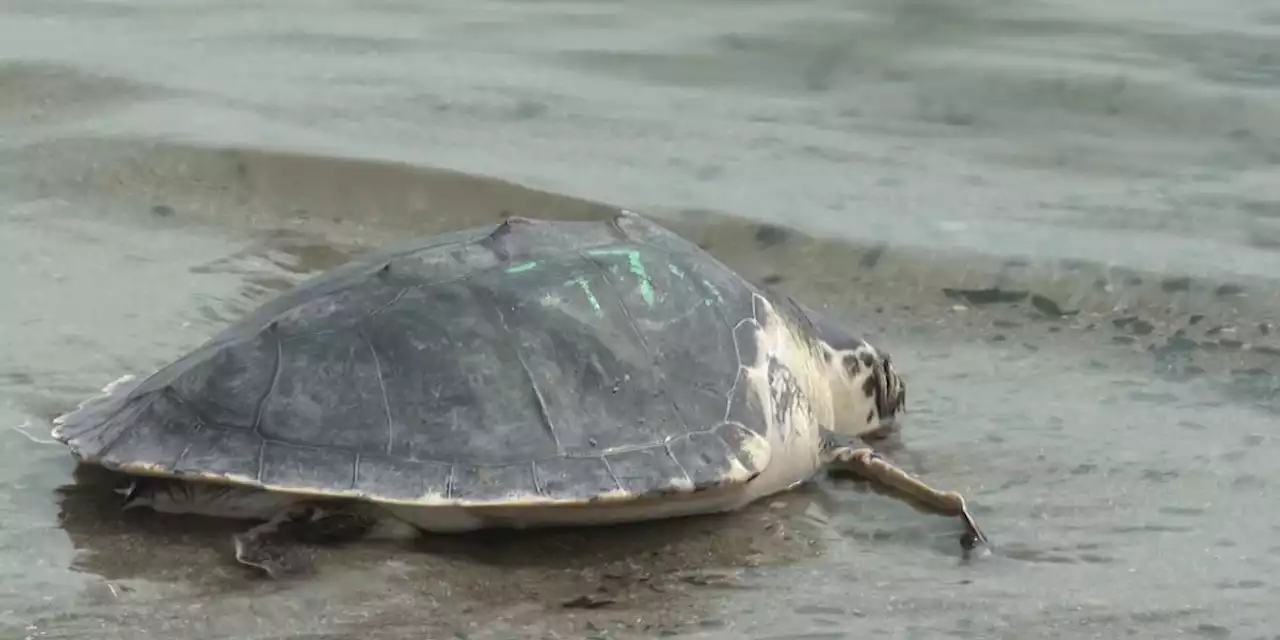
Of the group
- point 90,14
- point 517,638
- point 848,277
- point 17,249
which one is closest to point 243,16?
point 90,14

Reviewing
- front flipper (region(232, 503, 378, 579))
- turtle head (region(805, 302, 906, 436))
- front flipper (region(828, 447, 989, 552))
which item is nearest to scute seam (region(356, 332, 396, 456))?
front flipper (region(232, 503, 378, 579))

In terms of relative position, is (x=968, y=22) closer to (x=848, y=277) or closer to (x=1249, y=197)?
(x=1249, y=197)

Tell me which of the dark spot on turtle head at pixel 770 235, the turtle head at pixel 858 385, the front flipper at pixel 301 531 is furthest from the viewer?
the dark spot on turtle head at pixel 770 235

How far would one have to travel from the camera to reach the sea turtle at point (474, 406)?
3164mm

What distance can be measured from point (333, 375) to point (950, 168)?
3.62 metres

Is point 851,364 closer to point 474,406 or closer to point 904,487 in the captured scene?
point 904,487

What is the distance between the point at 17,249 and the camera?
16.8ft

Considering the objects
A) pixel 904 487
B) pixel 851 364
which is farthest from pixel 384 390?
pixel 851 364

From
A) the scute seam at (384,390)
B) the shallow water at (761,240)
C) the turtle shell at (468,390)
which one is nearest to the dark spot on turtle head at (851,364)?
the shallow water at (761,240)

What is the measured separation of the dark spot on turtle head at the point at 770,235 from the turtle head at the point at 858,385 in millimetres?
1417

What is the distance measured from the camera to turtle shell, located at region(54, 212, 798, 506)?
10.4 ft

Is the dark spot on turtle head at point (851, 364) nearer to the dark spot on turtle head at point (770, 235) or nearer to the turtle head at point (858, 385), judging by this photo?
the turtle head at point (858, 385)

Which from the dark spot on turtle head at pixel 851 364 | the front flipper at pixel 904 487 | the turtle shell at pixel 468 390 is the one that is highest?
the turtle shell at pixel 468 390

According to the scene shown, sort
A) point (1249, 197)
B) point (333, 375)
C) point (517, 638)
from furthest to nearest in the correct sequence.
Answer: point (1249, 197)
point (333, 375)
point (517, 638)
